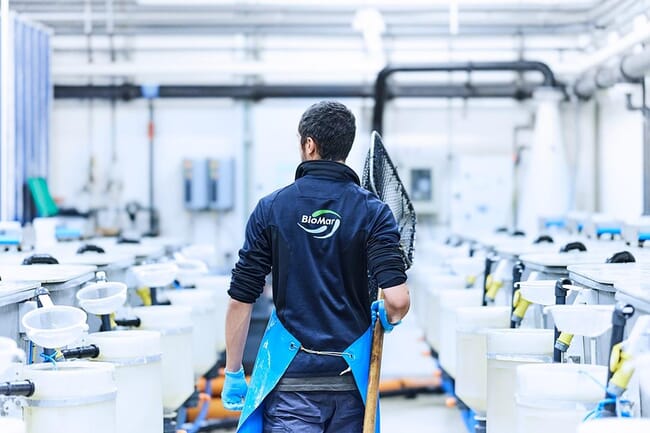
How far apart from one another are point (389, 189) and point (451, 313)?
228cm

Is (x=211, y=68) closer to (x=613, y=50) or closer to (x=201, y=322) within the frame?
(x=613, y=50)

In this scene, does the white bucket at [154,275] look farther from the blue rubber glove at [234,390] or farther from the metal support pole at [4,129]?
the metal support pole at [4,129]

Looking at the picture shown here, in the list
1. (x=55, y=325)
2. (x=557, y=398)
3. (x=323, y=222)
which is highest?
(x=323, y=222)

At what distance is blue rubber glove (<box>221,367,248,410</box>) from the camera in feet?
7.61

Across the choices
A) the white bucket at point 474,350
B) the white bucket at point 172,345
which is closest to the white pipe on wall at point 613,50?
the white bucket at point 474,350

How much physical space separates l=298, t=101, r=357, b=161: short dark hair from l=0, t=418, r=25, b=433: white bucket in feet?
3.04

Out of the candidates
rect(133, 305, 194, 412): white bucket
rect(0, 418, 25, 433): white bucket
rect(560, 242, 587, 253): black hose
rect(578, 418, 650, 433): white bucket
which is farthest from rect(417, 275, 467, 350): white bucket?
rect(0, 418, 25, 433): white bucket

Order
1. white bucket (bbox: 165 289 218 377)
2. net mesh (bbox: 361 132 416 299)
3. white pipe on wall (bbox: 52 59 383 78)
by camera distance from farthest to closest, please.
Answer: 1. white pipe on wall (bbox: 52 59 383 78)
2. white bucket (bbox: 165 289 218 377)
3. net mesh (bbox: 361 132 416 299)

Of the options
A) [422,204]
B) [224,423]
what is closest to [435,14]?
[422,204]

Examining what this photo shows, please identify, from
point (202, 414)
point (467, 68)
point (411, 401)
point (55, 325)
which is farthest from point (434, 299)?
point (55, 325)

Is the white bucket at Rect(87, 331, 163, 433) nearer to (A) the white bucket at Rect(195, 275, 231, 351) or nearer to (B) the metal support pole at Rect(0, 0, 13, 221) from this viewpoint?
(A) the white bucket at Rect(195, 275, 231, 351)

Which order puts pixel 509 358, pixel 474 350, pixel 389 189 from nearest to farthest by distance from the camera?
1. pixel 389 189
2. pixel 509 358
3. pixel 474 350

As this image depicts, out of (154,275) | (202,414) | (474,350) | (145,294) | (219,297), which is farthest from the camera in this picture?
(219,297)

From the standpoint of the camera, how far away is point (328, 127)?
7.34 feet
